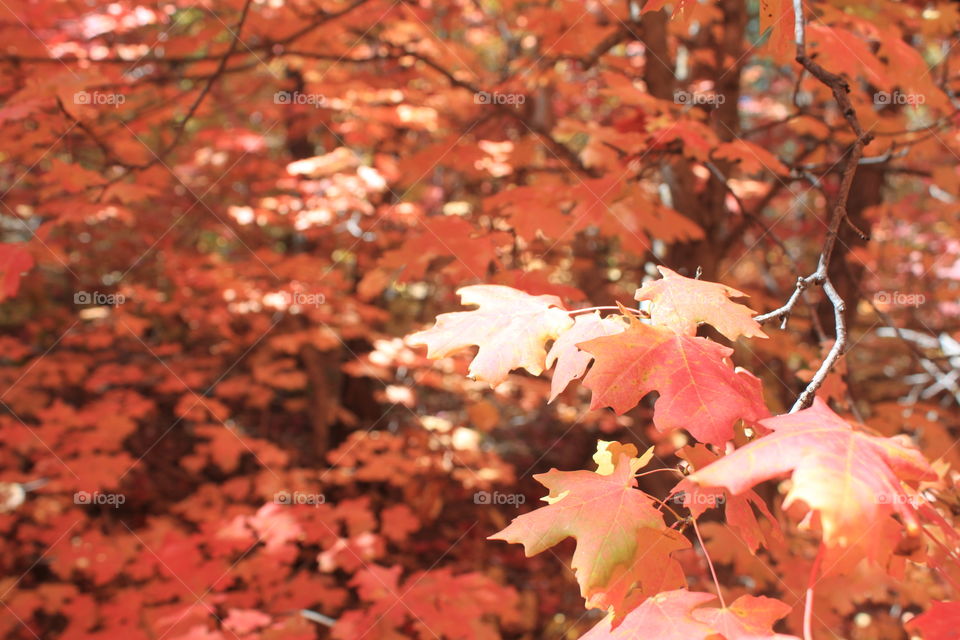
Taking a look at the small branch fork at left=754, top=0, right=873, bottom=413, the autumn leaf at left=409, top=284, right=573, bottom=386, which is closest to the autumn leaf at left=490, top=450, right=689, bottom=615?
the autumn leaf at left=409, top=284, right=573, bottom=386

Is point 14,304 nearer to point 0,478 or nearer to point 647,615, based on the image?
point 0,478

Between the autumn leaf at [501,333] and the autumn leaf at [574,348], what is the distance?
0.13 feet

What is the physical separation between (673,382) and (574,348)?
21 centimetres

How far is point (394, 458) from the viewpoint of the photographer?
16.9ft

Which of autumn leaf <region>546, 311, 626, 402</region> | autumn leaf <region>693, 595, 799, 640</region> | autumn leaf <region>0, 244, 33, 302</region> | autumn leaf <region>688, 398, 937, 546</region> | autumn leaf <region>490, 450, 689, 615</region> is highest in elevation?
autumn leaf <region>0, 244, 33, 302</region>

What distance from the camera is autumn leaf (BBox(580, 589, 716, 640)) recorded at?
1130mm

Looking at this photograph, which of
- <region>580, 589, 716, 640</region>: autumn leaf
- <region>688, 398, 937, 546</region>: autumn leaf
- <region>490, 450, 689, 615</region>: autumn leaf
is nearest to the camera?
<region>688, 398, 937, 546</region>: autumn leaf

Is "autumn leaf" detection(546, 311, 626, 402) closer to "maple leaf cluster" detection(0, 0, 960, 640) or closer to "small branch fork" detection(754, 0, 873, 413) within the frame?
"maple leaf cluster" detection(0, 0, 960, 640)

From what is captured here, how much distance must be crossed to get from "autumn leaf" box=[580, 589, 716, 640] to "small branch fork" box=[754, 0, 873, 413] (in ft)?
1.29

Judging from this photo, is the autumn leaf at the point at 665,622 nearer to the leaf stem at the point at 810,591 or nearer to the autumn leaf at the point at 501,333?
the leaf stem at the point at 810,591

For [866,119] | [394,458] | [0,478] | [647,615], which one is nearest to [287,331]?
[394,458]

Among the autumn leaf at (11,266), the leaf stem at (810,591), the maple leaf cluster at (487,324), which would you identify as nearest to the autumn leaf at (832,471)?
the maple leaf cluster at (487,324)

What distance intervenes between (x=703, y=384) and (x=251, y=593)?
3.60 meters

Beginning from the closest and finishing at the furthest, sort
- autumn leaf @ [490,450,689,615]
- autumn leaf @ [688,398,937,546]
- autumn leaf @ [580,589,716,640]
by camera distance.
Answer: autumn leaf @ [688,398,937,546] < autumn leaf @ [580,589,716,640] < autumn leaf @ [490,450,689,615]
